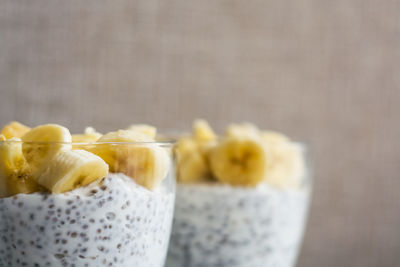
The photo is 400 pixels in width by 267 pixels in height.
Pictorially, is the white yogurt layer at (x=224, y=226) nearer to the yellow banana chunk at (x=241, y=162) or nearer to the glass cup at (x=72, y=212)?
the yellow banana chunk at (x=241, y=162)

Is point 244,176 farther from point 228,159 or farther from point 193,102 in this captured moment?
point 193,102

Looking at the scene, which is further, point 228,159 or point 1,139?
point 228,159

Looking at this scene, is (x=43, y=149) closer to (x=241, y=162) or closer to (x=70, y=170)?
(x=70, y=170)

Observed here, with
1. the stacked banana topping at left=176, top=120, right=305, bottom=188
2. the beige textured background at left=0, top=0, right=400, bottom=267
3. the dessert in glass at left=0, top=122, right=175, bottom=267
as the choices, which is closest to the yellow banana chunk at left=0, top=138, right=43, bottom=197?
the dessert in glass at left=0, top=122, right=175, bottom=267

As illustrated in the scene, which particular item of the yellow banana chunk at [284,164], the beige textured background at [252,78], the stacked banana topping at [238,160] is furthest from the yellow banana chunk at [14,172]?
the beige textured background at [252,78]

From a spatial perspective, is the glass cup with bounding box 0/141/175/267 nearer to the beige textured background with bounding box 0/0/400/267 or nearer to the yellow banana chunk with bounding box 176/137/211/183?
the yellow banana chunk with bounding box 176/137/211/183

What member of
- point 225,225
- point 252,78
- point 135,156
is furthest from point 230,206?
point 252,78

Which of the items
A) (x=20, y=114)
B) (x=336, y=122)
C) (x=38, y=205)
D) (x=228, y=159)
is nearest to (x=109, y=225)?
(x=38, y=205)
